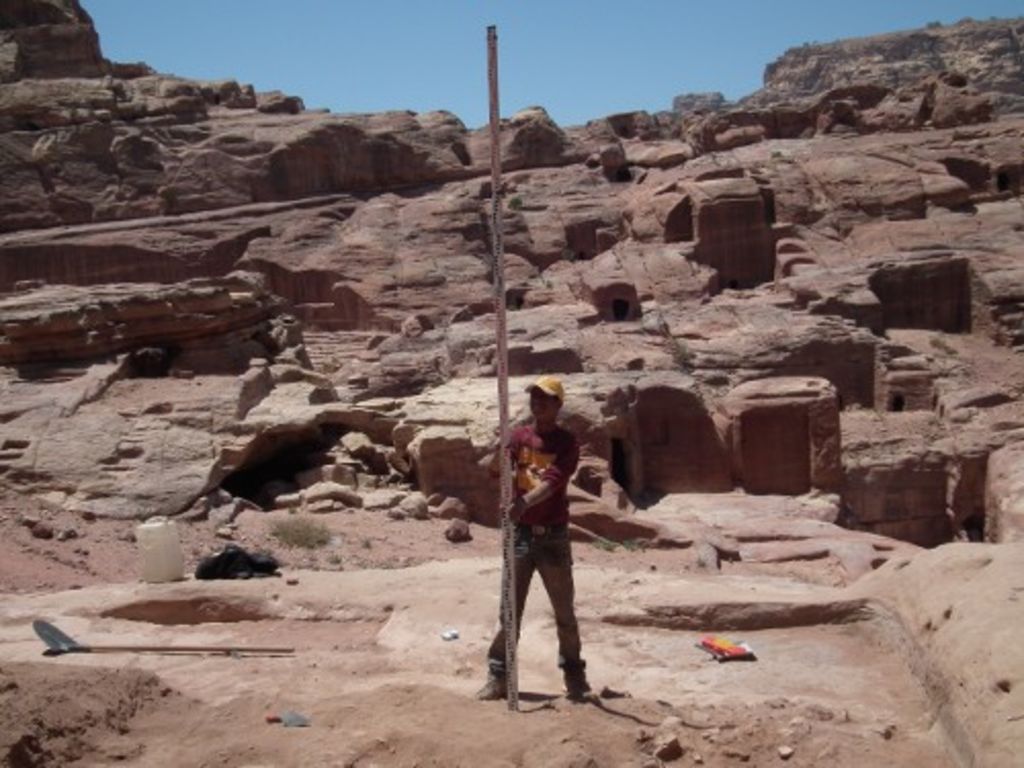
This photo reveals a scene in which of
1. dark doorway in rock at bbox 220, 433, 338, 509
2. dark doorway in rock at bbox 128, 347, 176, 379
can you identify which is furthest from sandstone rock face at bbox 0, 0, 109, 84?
dark doorway in rock at bbox 220, 433, 338, 509

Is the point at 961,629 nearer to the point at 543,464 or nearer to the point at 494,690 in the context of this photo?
the point at 543,464

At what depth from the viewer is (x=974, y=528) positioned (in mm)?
18172

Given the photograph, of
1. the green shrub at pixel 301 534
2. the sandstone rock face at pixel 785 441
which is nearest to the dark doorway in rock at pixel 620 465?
the sandstone rock face at pixel 785 441

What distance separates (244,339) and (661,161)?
2271 cm

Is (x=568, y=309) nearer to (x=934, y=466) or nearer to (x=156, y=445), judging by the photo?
(x=934, y=466)

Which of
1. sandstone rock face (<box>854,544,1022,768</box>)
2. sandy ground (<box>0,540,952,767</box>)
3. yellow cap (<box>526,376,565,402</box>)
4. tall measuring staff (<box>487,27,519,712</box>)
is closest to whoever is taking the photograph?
sandstone rock face (<box>854,544,1022,768</box>)

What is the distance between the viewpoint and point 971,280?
1003 inches

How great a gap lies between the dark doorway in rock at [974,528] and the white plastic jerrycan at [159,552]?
14374mm

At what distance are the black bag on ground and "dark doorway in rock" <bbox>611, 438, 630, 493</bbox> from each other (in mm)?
9618

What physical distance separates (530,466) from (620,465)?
13.0 m

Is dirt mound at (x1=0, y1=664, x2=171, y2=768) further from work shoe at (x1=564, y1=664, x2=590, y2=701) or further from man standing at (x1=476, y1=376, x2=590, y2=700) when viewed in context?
work shoe at (x1=564, y1=664, x2=590, y2=701)

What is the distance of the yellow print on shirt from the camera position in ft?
18.1

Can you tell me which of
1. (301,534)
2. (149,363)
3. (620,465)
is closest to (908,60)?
(620,465)

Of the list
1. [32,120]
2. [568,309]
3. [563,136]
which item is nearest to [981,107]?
[563,136]
